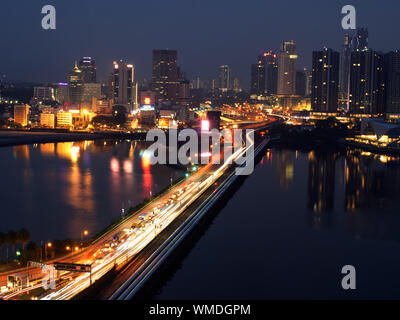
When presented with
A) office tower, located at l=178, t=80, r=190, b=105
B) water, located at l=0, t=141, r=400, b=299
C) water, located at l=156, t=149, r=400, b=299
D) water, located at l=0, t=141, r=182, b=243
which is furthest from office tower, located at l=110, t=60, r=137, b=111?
water, located at l=156, t=149, r=400, b=299

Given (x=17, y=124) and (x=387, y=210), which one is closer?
(x=387, y=210)

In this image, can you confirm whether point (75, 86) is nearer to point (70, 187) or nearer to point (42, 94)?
point (42, 94)

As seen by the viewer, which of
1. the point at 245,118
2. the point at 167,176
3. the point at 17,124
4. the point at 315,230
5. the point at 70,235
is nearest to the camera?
the point at 70,235

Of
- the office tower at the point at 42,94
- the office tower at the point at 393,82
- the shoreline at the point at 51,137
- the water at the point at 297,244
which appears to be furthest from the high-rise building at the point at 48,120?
the office tower at the point at 393,82

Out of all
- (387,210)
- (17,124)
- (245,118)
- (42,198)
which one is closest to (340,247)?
(387,210)

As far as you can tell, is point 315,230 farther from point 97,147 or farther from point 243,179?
point 97,147
